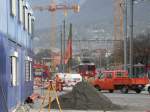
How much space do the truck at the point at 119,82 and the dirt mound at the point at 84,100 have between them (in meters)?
22.3

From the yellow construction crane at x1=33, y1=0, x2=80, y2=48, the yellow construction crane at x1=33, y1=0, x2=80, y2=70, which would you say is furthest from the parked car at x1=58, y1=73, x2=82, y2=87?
the yellow construction crane at x1=33, y1=0, x2=80, y2=48

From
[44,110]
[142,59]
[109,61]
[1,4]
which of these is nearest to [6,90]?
[1,4]

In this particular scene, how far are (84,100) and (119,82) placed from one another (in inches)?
922

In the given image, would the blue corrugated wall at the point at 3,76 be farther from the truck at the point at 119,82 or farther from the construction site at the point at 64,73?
the truck at the point at 119,82

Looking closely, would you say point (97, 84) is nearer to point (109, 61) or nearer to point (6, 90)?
point (6, 90)

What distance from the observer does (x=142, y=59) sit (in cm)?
10050

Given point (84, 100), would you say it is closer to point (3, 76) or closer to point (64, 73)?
point (3, 76)

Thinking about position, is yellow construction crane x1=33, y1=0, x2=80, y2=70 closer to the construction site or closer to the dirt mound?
the construction site

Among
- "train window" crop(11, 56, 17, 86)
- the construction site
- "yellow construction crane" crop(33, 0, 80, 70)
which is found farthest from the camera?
"yellow construction crane" crop(33, 0, 80, 70)

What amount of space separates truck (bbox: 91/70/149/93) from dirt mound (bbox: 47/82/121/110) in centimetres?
2234

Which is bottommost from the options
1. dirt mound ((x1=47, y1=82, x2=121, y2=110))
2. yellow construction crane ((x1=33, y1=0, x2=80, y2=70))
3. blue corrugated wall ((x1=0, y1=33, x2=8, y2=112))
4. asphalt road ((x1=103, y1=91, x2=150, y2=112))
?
asphalt road ((x1=103, y1=91, x2=150, y2=112))

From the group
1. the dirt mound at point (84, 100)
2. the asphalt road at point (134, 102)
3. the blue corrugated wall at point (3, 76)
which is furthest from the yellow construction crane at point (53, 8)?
the blue corrugated wall at point (3, 76)

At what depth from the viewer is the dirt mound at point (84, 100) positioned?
92.1 feet

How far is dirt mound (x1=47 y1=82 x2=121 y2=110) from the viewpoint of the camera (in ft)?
92.1
